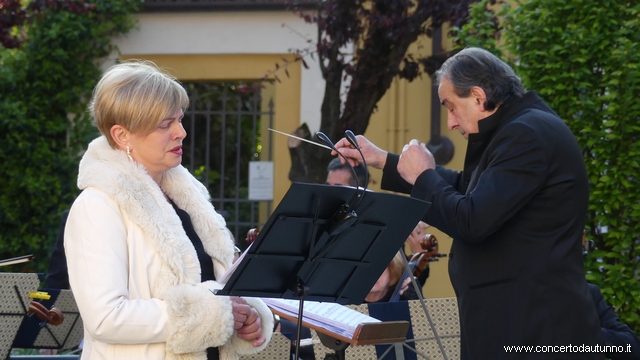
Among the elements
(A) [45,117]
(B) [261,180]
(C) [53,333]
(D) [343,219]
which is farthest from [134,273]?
(A) [45,117]

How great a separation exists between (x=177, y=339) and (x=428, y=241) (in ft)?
8.65

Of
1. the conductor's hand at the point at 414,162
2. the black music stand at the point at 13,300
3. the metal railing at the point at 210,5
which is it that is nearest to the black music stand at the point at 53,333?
the black music stand at the point at 13,300

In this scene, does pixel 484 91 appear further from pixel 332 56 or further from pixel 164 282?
pixel 332 56

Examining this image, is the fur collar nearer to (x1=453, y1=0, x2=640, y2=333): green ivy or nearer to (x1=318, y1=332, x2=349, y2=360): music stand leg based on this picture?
(x1=318, y1=332, x2=349, y2=360): music stand leg

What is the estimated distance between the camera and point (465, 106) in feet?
10.00

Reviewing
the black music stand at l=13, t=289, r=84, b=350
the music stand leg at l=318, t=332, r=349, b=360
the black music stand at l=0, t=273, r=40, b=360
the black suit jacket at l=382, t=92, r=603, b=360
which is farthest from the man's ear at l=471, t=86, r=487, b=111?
the black music stand at l=13, t=289, r=84, b=350

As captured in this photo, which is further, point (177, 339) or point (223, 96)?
point (223, 96)

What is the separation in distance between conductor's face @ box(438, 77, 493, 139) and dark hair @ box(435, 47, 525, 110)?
2cm

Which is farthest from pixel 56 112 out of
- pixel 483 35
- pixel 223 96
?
pixel 483 35

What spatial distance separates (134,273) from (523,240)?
1.33 meters

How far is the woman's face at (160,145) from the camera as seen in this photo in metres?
2.70

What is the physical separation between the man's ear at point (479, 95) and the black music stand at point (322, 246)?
65 cm

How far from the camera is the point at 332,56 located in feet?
21.8

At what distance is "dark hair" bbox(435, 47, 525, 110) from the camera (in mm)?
3002
